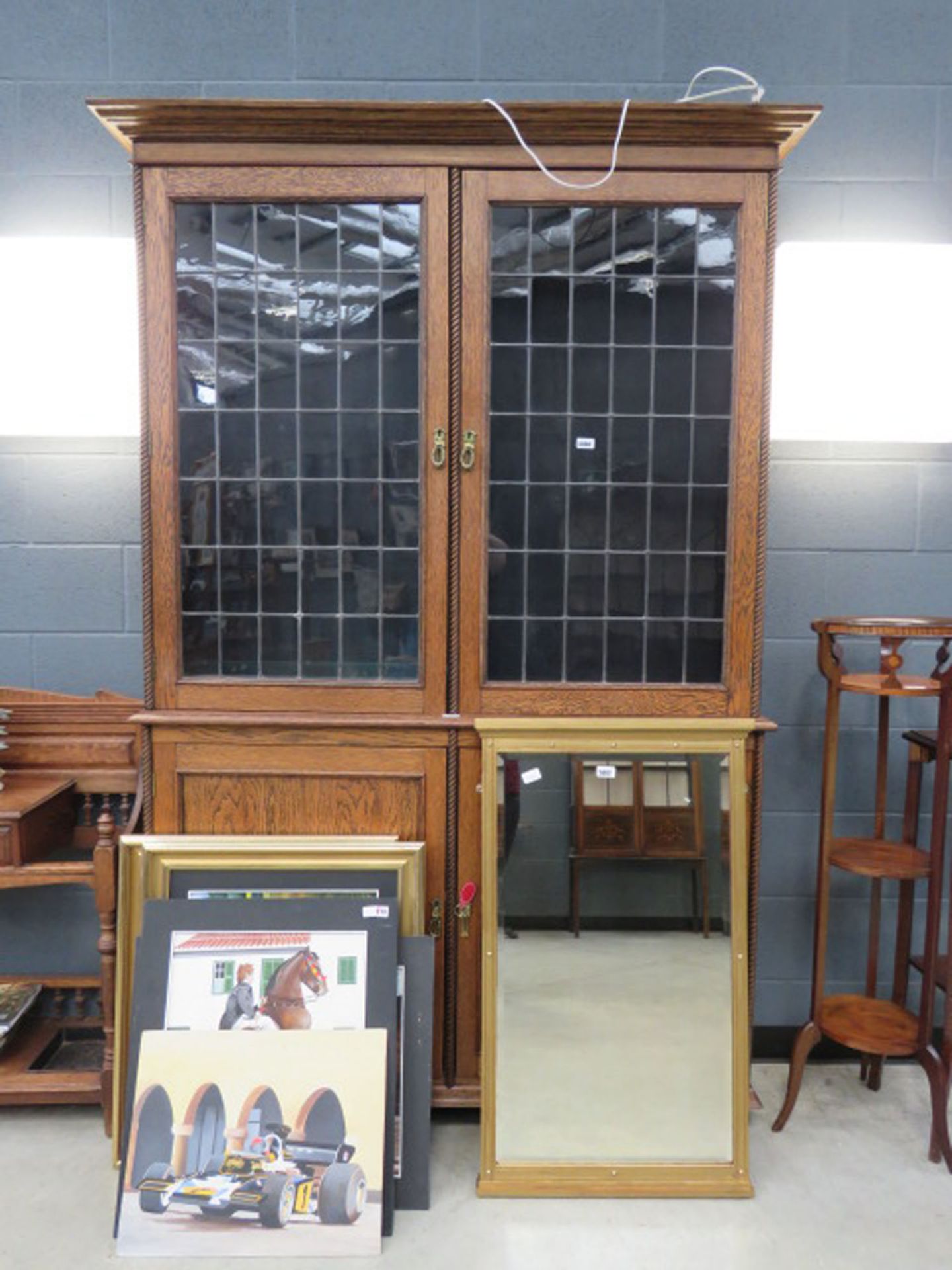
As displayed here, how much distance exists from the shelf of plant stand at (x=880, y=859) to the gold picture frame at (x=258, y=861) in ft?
3.26

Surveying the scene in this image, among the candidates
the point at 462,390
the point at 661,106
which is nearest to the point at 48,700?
the point at 462,390

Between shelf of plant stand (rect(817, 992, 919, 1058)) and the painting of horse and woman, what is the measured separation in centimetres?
112

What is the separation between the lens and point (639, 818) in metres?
2.09

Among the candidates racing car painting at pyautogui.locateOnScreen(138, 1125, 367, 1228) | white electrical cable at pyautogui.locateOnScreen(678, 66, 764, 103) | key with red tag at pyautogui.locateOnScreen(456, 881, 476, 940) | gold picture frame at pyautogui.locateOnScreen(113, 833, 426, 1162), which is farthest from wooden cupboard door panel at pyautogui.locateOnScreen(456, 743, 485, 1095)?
white electrical cable at pyautogui.locateOnScreen(678, 66, 764, 103)

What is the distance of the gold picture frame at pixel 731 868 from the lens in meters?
1.99

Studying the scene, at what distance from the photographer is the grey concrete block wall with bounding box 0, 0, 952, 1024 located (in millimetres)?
2342

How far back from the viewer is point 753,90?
2312 millimetres

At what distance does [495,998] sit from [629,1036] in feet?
1.02

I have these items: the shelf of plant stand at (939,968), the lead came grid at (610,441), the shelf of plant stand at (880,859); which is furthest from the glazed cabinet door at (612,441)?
the shelf of plant stand at (939,968)

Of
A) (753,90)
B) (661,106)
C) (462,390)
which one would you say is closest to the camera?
(661,106)

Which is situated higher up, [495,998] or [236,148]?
[236,148]

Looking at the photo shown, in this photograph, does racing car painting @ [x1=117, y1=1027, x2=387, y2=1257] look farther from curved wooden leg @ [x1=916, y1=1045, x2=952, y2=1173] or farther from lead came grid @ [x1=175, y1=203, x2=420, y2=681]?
curved wooden leg @ [x1=916, y1=1045, x2=952, y2=1173]

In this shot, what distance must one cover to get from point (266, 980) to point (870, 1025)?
1412 millimetres

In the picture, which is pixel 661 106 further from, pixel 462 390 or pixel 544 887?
pixel 544 887
